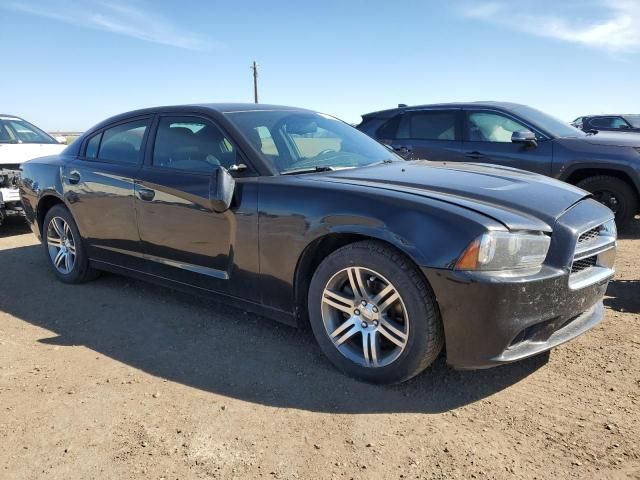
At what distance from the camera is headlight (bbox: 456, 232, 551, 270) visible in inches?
94.8

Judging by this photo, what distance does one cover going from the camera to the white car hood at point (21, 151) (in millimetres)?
7375

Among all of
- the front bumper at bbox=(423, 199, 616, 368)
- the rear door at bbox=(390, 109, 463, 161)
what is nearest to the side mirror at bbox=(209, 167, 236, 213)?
the front bumper at bbox=(423, 199, 616, 368)

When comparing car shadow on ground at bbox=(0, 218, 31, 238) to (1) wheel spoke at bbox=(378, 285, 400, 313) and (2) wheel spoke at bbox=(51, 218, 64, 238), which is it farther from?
(1) wheel spoke at bbox=(378, 285, 400, 313)

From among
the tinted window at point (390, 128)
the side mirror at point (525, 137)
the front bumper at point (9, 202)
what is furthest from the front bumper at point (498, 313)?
the front bumper at point (9, 202)

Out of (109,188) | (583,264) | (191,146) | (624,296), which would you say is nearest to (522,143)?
(624,296)

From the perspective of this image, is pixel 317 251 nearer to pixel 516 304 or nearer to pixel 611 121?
pixel 516 304

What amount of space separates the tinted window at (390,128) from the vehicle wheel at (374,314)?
16.8 ft

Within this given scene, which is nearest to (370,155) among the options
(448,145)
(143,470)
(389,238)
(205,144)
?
(205,144)

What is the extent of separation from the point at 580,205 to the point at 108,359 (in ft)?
9.91

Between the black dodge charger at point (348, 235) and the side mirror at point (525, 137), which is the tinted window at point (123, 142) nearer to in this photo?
the black dodge charger at point (348, 235)

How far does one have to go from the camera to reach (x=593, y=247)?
112 inches

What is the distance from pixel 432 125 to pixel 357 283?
507 centimetres

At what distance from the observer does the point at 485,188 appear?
9.80ft

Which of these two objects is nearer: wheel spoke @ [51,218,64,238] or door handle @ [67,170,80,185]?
door handle @ [67,170,80,185]
